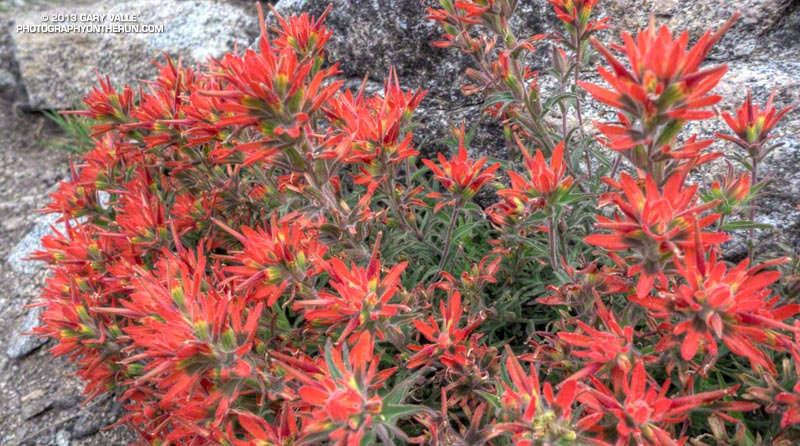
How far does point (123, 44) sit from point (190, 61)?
77 centimetres

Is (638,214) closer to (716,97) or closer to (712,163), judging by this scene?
(716,97)

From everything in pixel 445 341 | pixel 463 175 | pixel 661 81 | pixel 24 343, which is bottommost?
pixel 24 343

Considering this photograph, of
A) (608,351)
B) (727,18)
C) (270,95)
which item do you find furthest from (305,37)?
(727,18)

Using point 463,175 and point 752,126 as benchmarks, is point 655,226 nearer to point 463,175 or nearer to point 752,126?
point 463,175

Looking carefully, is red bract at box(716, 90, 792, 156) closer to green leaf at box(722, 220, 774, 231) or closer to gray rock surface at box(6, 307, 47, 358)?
green leaf at box(722, 220, 774, 231)

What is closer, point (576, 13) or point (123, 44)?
point (576, 13)

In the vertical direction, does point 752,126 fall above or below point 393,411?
above

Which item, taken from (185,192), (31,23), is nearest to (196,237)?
(185,192)

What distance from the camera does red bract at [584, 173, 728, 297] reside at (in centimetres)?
116

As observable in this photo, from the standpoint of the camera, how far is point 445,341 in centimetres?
151

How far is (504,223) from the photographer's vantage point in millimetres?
1689

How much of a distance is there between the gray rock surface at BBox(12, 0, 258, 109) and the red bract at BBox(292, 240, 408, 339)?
2.92 metres

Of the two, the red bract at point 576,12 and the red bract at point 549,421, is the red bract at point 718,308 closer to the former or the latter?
the red bract at point 549,421

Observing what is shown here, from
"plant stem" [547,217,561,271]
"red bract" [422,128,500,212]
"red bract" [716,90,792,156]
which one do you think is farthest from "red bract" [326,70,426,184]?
"red bract" [716,90,792,156]
